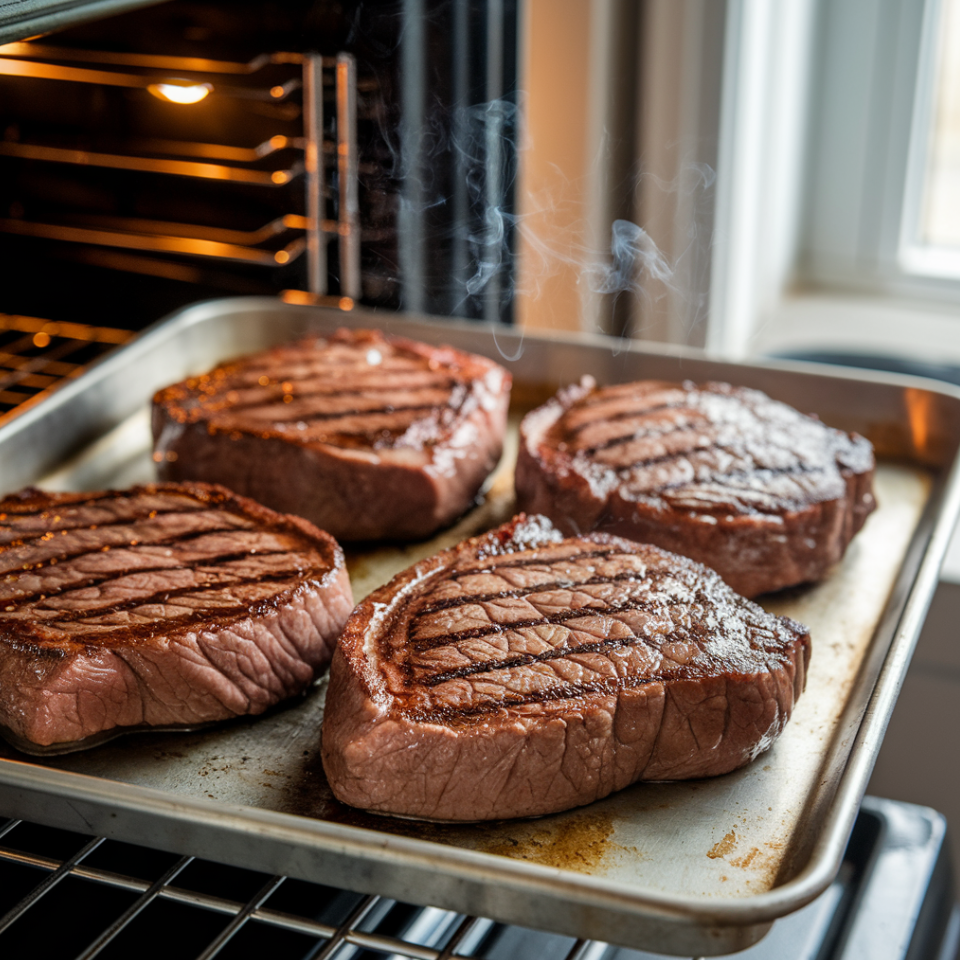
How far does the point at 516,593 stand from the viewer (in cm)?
197

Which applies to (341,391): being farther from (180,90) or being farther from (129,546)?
(180,90)

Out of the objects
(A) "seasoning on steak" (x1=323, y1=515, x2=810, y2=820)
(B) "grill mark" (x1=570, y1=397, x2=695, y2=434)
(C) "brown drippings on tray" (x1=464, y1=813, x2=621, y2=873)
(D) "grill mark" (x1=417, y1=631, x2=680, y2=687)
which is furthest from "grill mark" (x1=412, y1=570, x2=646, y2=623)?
(B) "grill mark" (x1=570, y1=397, x2=695, y2=434)

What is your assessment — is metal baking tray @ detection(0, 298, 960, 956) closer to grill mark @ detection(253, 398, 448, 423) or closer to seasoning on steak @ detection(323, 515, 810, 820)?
seasoning on steak @ detection(323, 515, 810, 820)

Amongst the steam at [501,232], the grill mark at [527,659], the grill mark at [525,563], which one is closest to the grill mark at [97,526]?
the grill mark at [525,563]

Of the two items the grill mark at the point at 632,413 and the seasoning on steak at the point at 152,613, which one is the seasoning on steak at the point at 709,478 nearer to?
the grill mark at the point at 632,413

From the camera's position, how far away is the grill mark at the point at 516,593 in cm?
195

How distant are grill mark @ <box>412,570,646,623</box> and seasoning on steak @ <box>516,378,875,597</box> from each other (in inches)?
12.3

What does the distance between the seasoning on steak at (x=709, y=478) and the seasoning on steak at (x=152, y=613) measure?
54cm

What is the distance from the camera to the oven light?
279cm

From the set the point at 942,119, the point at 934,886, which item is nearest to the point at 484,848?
the point at 934,886

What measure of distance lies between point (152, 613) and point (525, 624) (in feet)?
1.96

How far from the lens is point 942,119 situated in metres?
4.57

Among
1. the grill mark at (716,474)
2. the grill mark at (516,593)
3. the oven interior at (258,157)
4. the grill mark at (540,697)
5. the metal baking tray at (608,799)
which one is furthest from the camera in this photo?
the oven interior at (258,157)

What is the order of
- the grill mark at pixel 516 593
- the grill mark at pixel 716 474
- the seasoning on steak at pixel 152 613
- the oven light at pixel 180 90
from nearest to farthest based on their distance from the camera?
the seasoning on steak at pixel 152 613 → the grill mark at pixel 516 593 → the grill mark at pixel 716 474 → the oven light at pixel 180 90
